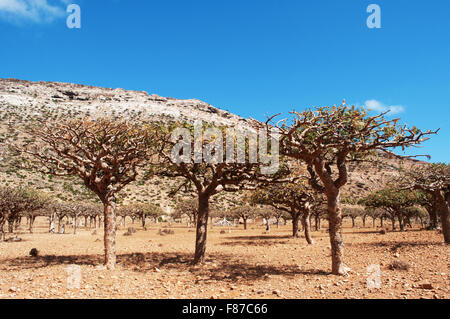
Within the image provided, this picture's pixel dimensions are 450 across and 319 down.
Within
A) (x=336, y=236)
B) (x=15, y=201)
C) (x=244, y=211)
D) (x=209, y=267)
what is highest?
(x=15, y=201)

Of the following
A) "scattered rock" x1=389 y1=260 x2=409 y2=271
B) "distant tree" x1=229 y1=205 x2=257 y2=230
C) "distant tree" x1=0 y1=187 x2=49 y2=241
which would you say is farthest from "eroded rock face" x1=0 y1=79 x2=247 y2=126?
"scattered rock" x1=389 y1=260 x2=409 y2=271

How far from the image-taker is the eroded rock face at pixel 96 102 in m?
99.8

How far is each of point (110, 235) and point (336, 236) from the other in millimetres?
8816

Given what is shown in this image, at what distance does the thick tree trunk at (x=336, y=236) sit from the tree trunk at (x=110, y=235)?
8.55 m

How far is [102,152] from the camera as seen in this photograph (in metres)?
12.0

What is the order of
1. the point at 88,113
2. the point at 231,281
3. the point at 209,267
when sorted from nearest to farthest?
the point at 231,281, the point at 209,267, the point at 88,113

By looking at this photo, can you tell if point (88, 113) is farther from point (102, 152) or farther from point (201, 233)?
point (201, 233)

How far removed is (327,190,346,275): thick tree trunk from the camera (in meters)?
9.95

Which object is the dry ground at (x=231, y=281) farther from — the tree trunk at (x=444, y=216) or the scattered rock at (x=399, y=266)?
the tree trunk at (x=444, y=216)

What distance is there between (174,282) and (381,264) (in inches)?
335

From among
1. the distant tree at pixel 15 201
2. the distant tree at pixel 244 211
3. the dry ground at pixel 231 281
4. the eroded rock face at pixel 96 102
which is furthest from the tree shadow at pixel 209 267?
the eroded rock face at pixel 96 102

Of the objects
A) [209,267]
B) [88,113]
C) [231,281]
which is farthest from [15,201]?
[88,113]

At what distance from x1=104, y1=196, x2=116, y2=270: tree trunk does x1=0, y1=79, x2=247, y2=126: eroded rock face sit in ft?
260
